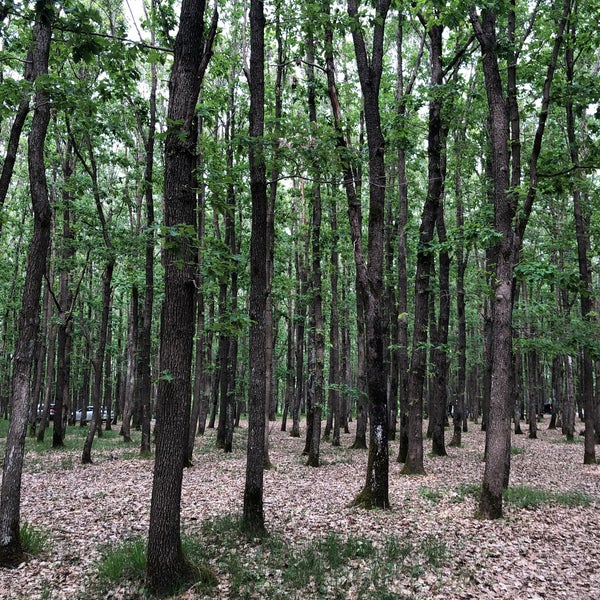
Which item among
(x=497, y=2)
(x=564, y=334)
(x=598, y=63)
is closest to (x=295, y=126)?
(x=497, y=2)

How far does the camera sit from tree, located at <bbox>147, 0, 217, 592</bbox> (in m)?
5.51

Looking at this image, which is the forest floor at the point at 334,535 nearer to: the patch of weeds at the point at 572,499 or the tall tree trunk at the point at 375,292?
the patch of weeds at the point at 572,499

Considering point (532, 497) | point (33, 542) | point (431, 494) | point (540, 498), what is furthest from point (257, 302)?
point (540, 498)

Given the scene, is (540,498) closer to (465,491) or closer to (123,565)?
(465,491)

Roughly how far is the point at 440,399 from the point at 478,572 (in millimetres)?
11270

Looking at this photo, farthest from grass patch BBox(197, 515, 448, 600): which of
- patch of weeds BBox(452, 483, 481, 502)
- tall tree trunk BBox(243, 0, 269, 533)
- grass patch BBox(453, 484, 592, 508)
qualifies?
grass patch BBox(453, 484, 592, 508)

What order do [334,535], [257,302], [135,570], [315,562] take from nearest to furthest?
1. [135,570]
2. [315,562]
3. [334,535]
4. [257,302]

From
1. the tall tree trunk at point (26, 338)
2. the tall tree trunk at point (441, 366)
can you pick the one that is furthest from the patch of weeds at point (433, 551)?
the tall tree trunk at point (441, 366)

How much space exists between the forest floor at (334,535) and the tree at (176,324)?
65cm

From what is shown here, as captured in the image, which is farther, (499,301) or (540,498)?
(540,498)

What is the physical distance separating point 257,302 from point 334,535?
4.17 m

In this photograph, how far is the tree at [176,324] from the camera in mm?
5512

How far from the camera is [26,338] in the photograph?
6805 mm

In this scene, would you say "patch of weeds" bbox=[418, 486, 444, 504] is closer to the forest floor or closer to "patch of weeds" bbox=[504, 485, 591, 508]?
the forest floor
